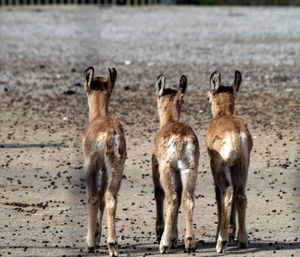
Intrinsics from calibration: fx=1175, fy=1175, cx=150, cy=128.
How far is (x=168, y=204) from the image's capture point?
1028cm

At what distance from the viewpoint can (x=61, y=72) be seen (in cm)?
2278

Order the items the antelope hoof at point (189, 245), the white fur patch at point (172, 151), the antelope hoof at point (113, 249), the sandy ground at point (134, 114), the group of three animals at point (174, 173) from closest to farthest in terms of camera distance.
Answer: the antelope hoof at point (113, 249), the antelope hoof at point (189, 245), the group of three animals at point (174, 173), the white fur patch at point (172, 151), the sandy ground at point (134, 114)

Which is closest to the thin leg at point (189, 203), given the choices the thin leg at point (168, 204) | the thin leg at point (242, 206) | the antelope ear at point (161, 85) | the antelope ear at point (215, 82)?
the thin leg at point (168, 204)

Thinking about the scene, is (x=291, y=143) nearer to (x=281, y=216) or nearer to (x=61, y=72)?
(x=281, y=216)

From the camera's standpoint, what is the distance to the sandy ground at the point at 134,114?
11234 millimetres

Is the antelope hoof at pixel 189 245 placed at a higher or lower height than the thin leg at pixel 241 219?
lower

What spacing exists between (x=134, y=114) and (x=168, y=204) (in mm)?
7950

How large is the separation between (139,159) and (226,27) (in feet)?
60.2

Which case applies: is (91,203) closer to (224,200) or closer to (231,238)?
(224,200)

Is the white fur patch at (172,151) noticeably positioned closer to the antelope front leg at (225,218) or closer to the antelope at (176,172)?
the antelope at (176,172)

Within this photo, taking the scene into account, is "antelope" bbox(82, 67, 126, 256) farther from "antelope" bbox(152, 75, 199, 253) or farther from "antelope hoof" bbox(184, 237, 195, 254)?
"antelope hoof" bbox(184, 237, 195, 254)

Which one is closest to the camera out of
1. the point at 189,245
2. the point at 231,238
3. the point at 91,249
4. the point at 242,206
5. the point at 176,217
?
the point at 189,245

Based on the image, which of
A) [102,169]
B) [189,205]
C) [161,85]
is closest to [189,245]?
[189,205]

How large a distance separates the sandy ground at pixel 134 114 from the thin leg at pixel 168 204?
0.13 m
